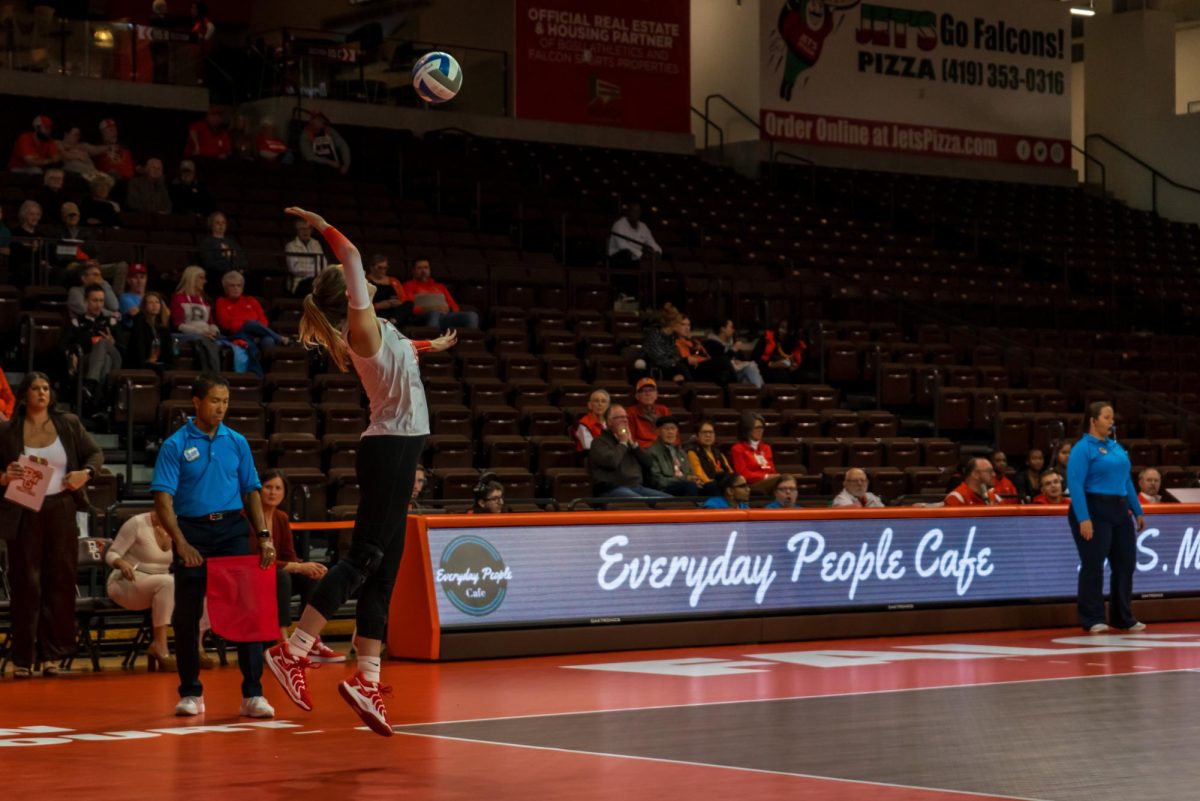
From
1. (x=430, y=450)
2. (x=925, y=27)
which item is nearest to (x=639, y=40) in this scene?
(x=925, y=27)

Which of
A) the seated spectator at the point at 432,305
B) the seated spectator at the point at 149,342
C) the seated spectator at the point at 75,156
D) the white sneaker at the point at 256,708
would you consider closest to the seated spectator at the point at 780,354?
the seated spectator at the point at 432,305

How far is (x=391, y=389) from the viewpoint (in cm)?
778

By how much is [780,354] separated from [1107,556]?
789cm

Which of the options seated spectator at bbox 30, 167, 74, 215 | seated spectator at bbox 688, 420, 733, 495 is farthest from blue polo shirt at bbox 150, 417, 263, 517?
seated spectator at bbox 30, 167, 74, 215

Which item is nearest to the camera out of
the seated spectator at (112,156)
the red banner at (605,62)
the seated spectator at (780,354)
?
the seated spectator at (780,354)

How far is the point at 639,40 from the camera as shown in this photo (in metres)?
31.6

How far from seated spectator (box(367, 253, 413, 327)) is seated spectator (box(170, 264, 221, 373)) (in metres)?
1.73

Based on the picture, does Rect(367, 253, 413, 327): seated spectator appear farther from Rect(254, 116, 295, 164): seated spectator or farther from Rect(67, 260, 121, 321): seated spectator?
Rect(254, 116, 295, 164): seated spectator

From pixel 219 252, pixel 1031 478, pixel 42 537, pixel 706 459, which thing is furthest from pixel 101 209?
pixel 1031 478

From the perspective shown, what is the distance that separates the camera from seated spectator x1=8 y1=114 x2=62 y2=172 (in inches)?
851

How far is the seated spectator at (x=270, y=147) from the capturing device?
24.7m

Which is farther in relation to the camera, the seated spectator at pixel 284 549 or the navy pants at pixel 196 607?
the seated spectator at pixel 284 549

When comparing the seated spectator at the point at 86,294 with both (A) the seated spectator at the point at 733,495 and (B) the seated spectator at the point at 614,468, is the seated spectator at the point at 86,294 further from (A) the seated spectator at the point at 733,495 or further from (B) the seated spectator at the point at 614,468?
(A) the seated spectator at the point at 733,495

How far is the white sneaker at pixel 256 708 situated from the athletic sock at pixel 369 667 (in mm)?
1251
